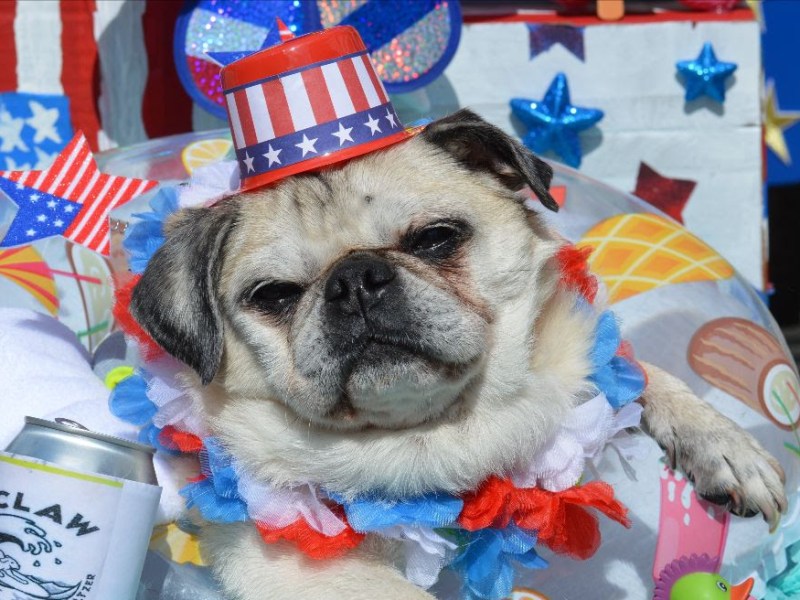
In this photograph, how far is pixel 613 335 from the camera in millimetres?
2273

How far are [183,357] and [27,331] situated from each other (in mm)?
683

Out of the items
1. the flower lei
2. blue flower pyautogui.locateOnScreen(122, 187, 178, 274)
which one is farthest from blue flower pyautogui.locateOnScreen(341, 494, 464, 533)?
blue flower pyautogui.locateOnScreen(122, 187, 178, 274)

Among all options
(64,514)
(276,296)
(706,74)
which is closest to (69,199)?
(276,296)

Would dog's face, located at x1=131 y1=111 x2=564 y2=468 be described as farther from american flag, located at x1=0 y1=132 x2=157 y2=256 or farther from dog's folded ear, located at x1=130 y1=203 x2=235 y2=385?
american flag, located at x1=0 y1=132 x2=157 y2=256

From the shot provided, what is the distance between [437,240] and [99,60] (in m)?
2.27

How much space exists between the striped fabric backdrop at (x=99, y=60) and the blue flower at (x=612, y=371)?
87.9 inches

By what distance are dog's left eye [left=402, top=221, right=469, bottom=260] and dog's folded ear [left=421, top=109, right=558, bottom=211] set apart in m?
0.20

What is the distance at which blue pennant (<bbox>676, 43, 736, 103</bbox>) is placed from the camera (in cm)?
376

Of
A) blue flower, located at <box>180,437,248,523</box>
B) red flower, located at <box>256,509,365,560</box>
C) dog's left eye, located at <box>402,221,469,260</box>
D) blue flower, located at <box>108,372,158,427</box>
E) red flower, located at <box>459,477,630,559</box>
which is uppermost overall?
dog's left eye, located at <box>402,221,469,260</box>

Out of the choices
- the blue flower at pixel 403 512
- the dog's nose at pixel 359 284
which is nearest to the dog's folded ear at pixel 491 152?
the dog's nose at pixel 359 284

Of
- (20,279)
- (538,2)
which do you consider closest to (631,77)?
(538,2)

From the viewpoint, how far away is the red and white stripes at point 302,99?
2082 mm

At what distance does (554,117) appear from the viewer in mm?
3818

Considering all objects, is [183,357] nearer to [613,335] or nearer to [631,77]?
[613,335]
